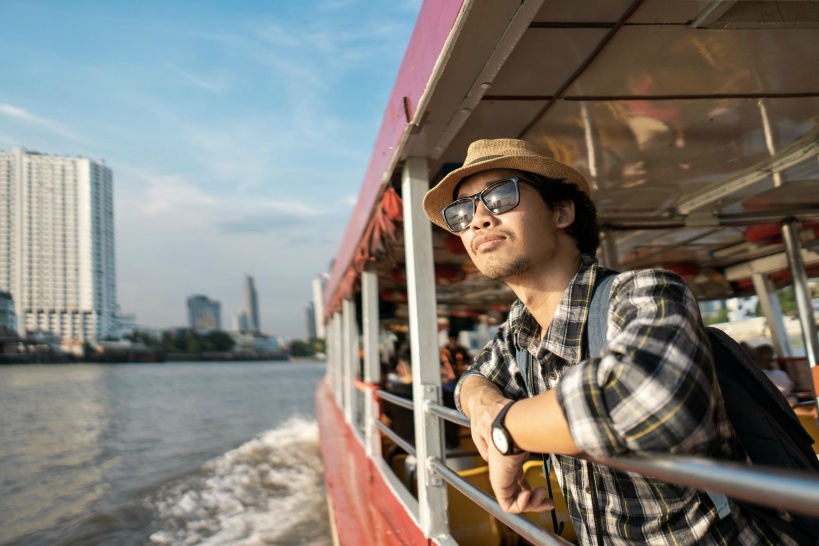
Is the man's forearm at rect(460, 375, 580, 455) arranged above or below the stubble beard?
below

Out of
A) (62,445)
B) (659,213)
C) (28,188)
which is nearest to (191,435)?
(62,445)

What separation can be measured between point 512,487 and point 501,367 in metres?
0.42

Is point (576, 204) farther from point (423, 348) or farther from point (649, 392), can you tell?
point (423, 348)

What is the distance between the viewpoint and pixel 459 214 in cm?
150

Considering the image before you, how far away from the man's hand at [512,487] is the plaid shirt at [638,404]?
11 centimetres

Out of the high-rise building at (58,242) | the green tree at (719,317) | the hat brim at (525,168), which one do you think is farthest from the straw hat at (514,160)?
the high-rise building at (58,242)

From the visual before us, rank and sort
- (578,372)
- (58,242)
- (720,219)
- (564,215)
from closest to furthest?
(578,372) < (564,215) < (720,219) < (58,242)

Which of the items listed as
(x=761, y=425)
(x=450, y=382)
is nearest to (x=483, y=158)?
(x=761, y=425)

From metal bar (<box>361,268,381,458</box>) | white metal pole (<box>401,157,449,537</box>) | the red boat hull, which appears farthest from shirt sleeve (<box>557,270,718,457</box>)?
metal bar (<box>361,268,381,458</box>)

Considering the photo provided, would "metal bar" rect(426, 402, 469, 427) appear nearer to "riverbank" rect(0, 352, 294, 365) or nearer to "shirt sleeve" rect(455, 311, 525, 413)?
"shirt sleeve" rect(455, 311, 525, 413)

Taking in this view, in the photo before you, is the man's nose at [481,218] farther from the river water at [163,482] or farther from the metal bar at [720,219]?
the river water at [163,482]

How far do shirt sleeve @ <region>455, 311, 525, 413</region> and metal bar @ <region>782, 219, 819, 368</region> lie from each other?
15.8 feet

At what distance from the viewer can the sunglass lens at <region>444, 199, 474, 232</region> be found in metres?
1.46

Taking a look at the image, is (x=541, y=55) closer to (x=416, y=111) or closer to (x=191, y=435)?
(x=416, y=111)
